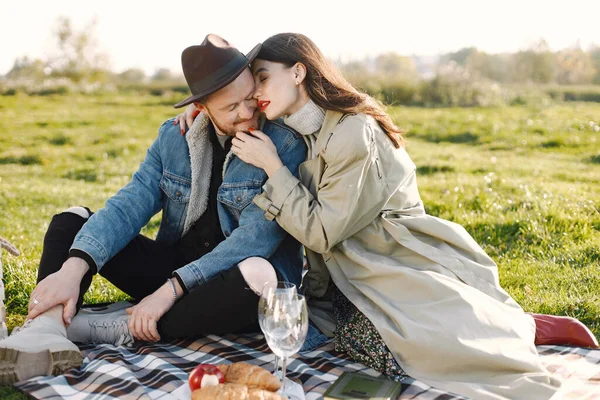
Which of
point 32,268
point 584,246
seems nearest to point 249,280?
point 32,268

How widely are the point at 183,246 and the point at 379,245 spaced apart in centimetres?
136

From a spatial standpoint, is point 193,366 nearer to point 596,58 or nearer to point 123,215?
point 123,215

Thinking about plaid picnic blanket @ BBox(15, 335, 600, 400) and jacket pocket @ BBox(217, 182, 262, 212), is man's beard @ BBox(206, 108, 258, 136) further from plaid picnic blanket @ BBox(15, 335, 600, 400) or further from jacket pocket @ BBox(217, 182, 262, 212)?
plaid picnic blanket @ BBox(15, 335, 600, 400)

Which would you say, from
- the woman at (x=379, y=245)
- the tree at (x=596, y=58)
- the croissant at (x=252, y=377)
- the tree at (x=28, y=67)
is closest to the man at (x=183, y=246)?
the woman at (x=379, y=245)

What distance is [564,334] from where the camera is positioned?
4.25 m

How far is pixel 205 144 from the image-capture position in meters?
4.46

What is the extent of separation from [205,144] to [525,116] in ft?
40.8

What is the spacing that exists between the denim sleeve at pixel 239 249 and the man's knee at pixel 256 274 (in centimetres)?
17

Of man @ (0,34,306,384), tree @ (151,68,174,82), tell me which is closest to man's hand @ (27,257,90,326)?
man @ (0,34,306,384)

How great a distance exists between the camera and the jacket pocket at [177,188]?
4.46 m

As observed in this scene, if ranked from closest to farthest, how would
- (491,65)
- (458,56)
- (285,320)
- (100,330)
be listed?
(285,320) → (100,330) → (491,65) → (458,56)

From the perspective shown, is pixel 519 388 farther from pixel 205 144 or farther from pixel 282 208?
pixel 205 144

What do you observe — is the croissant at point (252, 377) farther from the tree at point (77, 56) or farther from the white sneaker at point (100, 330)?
the tree at point (77, 56)

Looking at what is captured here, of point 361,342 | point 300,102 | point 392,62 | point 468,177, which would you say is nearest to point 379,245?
point 361,342
